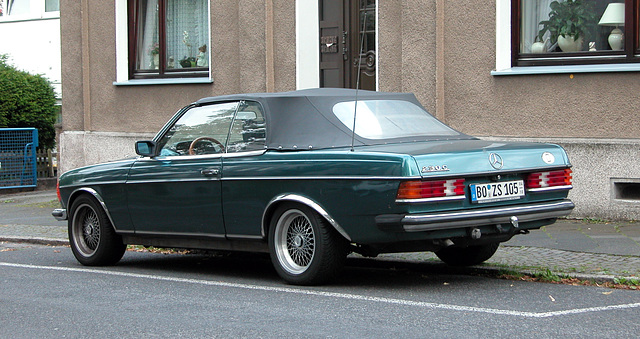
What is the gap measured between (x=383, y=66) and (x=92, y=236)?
561cm

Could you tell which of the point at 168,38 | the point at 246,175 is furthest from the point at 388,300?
the point at 168,38

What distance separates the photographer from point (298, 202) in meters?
7.28

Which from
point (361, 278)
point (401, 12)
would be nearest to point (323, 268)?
point (361, 278)

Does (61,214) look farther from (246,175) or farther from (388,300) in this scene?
(388,300)

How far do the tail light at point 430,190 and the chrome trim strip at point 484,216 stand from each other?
12 centimetres

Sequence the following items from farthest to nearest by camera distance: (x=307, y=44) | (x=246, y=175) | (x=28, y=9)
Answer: (x=28, y=9) → (x=307, y=44) → (x=246, y=175)

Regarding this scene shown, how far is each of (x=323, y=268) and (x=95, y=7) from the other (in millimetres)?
11459

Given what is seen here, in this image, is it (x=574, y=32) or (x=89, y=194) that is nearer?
(x=89, y=194)

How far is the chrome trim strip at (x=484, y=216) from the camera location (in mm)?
6645

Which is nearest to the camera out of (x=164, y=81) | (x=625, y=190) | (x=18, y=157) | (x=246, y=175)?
(x=246, y=175)

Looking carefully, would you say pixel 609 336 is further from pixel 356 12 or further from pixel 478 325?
pixel 356 12

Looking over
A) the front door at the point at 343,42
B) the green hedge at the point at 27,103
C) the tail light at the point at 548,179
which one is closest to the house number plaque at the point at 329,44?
the front door at the point at 343,42

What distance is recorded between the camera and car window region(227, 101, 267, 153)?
7891mm

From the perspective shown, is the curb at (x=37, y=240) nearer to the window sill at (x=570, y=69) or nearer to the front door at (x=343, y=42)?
the front door at (x=343, y=42)
